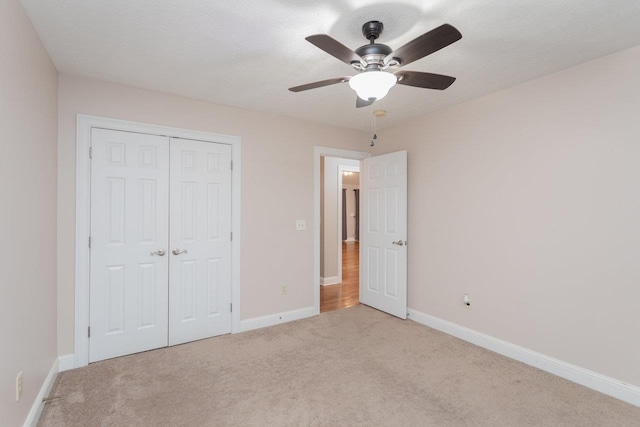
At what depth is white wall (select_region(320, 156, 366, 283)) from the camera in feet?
18.0

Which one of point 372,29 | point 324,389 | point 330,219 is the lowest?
point 324,389

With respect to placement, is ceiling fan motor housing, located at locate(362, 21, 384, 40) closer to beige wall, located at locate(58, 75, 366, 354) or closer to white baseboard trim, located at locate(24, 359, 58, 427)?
beige wall, located at locate(58, 75, 366, 354)

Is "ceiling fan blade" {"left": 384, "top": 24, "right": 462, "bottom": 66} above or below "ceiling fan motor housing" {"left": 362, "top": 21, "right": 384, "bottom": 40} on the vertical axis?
below

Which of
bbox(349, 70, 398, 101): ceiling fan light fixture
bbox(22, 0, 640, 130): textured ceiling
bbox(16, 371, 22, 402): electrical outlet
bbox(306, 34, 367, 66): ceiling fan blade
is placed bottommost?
bbox(16, 371, 22, 402): electrical outlet

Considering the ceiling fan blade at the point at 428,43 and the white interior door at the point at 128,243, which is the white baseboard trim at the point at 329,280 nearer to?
the white interior door at the point at 128,243

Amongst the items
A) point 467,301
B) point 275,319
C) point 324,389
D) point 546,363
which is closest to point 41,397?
point 324,389

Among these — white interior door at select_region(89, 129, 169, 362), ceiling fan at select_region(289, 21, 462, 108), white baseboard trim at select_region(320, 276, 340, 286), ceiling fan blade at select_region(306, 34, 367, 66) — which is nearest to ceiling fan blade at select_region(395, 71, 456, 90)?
ceiling fan at select_region(289, 21, 462, 108)

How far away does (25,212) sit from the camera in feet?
5.99

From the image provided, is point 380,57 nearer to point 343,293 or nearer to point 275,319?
point 275,319

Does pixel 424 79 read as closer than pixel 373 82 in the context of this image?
No

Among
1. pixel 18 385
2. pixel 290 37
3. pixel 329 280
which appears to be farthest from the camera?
pixel 329 280

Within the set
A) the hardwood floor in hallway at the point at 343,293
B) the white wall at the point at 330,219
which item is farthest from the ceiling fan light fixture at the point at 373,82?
the white wall at the point at 330,219

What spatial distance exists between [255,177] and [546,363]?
10.6 ft

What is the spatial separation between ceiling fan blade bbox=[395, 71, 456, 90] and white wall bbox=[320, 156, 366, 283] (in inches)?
144
